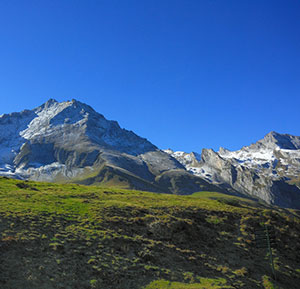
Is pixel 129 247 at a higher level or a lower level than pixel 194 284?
higher

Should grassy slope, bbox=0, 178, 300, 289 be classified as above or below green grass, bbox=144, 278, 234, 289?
above

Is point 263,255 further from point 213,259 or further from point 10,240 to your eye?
point 10,240

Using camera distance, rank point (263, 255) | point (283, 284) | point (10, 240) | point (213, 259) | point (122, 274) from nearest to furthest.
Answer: point (122, 274) < point (10, 240) < point (283, 284) < point (213, 259) < point (263, 255)

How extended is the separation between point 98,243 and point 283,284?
69.9 ft

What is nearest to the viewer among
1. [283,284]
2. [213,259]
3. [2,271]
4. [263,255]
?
[2,271]

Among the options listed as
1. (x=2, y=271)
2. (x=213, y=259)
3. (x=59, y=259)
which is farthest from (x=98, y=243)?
(x=213, y=259)

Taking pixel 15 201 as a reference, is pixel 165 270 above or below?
below

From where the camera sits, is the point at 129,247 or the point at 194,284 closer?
the point at 194,284

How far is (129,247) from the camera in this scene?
36.0 metres

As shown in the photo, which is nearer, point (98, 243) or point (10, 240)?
point (10, 240)

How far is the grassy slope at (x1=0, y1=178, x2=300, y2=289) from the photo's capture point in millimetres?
29094

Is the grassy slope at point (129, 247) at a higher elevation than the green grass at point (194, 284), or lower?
higher

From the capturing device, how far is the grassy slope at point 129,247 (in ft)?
95.5

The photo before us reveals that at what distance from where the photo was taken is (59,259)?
30672 millimetres
